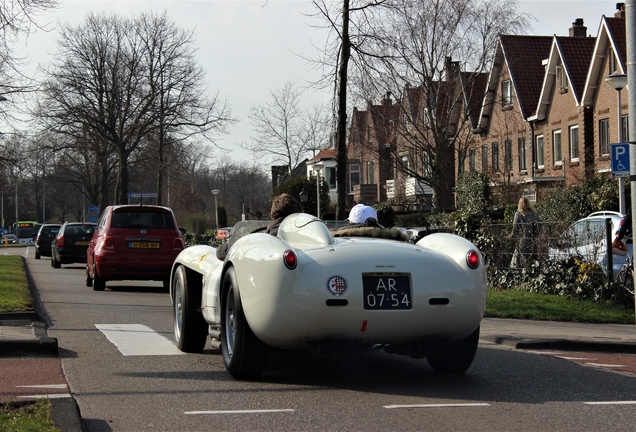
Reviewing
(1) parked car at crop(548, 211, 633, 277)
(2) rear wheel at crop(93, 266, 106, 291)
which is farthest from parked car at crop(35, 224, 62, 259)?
(1) parked car at crop(548, 211, 633, 277)

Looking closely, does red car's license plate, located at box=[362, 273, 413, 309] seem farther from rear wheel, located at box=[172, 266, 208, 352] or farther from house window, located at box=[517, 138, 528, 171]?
house window, located at box=[517, 138, 528, 171]

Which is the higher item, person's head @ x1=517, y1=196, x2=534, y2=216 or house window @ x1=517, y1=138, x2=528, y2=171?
house window @ x1=517, y1=138, x2=528, y2=171

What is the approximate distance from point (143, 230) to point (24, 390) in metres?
11.8

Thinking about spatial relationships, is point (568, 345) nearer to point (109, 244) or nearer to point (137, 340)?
point (137, 340)

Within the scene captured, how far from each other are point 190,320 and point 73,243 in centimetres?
2054

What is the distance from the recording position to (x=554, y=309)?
43.6 ft

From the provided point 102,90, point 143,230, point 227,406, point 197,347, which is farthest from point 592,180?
point 102,90

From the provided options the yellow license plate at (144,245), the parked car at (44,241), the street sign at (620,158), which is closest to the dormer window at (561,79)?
the parked car at (44,241)

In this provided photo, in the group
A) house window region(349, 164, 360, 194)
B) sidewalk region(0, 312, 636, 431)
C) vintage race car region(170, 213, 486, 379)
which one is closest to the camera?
sidewalk region(0, 312, 636, 431)

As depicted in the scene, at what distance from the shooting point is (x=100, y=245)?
58.3ft

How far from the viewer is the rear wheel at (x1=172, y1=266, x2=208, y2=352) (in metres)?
8.36

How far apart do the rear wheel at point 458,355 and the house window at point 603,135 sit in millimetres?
30888

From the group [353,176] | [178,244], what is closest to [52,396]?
[178,244]

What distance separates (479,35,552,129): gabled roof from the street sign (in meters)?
29.2
